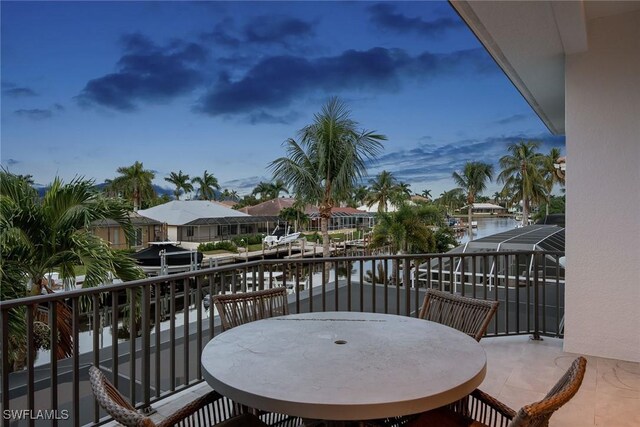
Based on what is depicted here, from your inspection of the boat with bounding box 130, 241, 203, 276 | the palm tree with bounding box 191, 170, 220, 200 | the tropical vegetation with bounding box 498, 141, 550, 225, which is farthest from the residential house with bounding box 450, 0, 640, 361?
the palm tree with bounding box 191, 170, 220, 200

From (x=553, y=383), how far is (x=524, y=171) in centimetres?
3315

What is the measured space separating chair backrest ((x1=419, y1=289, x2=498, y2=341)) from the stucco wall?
1894mm

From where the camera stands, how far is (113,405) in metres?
1.21

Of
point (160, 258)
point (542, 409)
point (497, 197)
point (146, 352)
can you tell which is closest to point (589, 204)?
point (542, 409)

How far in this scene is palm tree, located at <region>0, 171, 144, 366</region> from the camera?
4051mm

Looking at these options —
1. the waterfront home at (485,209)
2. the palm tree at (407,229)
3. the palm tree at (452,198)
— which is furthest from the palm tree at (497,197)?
the palm tree at (407,229)

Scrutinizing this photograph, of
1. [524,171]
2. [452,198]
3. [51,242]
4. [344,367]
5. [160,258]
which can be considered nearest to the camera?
[344,367]

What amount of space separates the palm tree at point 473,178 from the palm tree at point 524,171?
1.36 meters

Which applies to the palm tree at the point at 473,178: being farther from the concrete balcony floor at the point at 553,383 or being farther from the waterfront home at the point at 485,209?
the concrete balcony floor at the point at 553,383

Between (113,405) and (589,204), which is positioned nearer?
(113,405)

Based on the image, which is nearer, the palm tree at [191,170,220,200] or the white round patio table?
the white round patio table

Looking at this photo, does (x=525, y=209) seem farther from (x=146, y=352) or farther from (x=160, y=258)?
(x=146, y=352)

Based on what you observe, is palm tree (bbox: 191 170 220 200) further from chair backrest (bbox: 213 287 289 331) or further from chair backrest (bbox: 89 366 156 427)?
chair backrest (bbox: 89 366 156 427)

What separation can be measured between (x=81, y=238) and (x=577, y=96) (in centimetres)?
515
